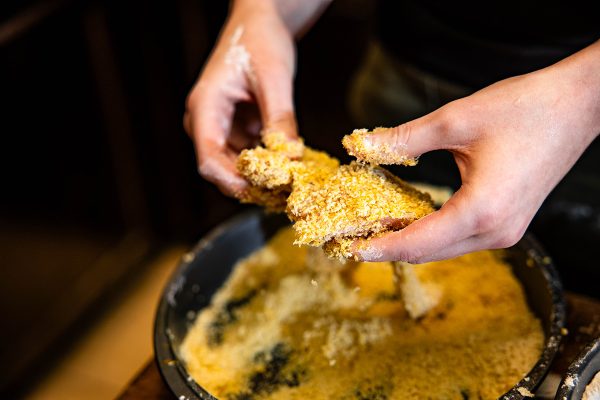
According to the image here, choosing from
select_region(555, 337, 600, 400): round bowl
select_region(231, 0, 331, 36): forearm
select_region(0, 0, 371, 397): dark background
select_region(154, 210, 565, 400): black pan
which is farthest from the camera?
select_region(0, 0, 371, 397): dark background

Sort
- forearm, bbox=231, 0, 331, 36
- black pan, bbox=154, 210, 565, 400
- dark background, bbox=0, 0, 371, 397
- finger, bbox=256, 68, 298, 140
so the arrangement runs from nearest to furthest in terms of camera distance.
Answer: black pan, bbox=154, 210, 565, 400 < finger, bbox=256, 68, 298, 140 < forearm, bbox=231, 0, 331, 36 < dark background, bbox=0, 0, 371, 397

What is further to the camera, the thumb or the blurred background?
the blurred background

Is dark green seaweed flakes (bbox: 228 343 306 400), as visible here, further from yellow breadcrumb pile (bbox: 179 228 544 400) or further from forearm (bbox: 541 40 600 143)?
forearm (bbox: 541 40 600 143)

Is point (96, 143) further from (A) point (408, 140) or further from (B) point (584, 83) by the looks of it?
(B) point (584, 83)

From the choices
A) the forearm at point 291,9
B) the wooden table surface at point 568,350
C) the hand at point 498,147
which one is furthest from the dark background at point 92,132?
the hand at point 498,147

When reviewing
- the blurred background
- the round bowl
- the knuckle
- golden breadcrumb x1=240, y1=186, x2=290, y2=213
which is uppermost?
the knuckle

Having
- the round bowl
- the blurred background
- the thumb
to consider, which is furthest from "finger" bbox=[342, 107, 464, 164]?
the blurred background

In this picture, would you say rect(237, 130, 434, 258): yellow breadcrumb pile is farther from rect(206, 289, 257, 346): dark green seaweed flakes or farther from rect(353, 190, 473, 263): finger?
rect(206, 289, 257, 346): dark green seaweed flakes

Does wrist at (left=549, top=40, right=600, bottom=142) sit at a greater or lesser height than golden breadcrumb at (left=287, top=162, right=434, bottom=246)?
greater
